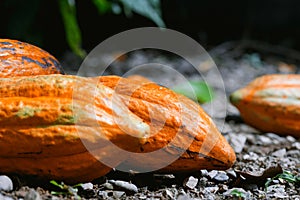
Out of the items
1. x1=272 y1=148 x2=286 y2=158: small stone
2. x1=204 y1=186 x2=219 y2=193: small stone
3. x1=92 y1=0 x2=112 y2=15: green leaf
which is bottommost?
x1=272 y1=148 x2=286 y2=158: small stone

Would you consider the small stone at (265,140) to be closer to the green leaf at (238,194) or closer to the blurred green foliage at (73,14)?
the green leaf at (238,194)

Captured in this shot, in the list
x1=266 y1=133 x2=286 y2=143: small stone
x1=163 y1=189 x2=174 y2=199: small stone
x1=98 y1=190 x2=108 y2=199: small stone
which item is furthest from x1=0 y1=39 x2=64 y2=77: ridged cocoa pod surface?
x1=266 y1=133 x2=286 y2=143: small stone

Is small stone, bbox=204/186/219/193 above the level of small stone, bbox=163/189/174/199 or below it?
below

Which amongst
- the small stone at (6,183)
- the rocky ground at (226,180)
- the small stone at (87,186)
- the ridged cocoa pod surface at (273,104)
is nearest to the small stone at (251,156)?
the rocky ground at (226,180)

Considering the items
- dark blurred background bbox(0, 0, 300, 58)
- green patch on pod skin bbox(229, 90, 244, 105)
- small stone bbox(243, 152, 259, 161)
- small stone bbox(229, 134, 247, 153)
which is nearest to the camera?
small stone bbox(243, 152, 259, 161)

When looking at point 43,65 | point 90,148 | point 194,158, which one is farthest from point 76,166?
point 43,65

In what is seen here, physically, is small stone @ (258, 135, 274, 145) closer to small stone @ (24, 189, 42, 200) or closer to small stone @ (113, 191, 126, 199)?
small stone @ (113, 191, 126, 199)
